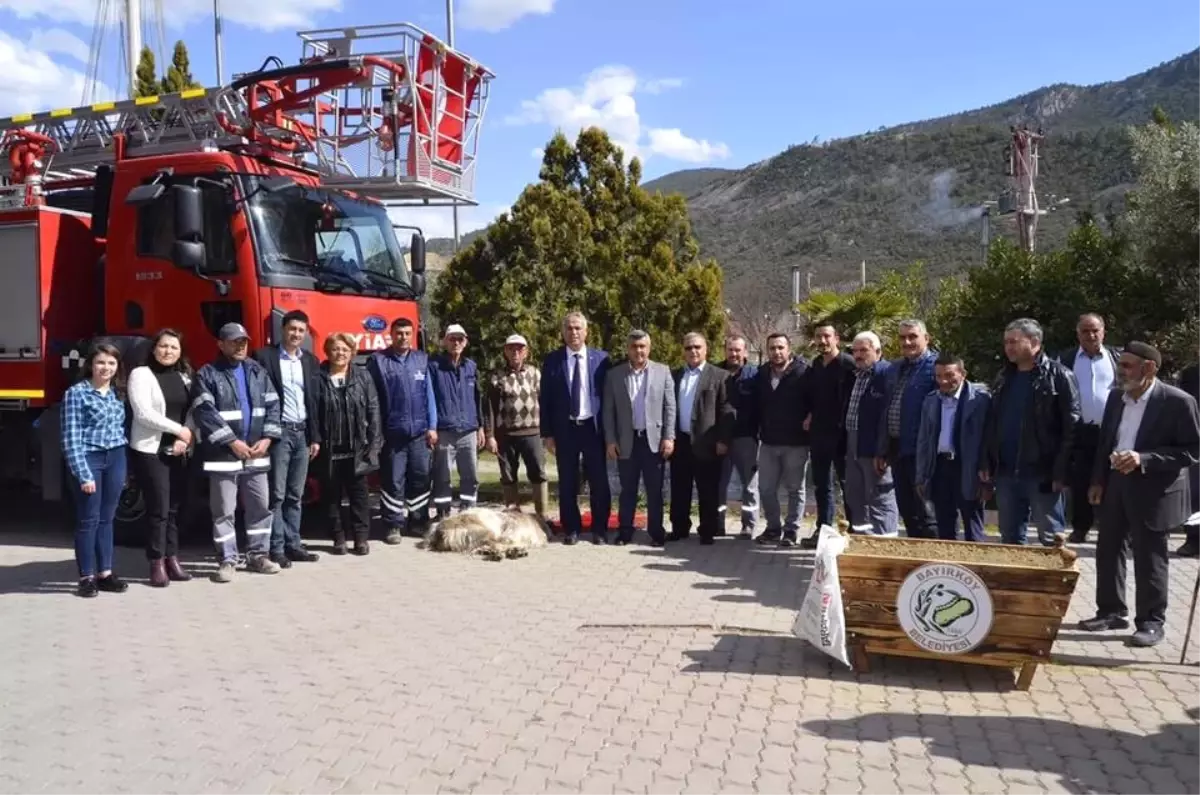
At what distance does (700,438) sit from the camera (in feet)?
25.5

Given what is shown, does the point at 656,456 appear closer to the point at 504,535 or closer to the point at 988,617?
the point at 504,535

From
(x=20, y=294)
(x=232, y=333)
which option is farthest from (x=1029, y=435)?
(x=20, y=294)

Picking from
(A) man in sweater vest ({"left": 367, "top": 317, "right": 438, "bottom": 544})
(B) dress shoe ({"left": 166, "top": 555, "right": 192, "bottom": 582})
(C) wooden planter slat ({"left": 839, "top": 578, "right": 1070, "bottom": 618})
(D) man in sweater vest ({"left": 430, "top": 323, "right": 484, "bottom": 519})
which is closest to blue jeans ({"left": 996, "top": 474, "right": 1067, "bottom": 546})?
(C) wooden planter slat ({"left": 839, "top": 578, "right": 1070, "bottom": 618})

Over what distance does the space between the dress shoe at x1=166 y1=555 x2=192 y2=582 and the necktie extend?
323cm

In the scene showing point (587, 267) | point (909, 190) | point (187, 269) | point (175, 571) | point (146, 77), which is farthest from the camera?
point (909, 190)

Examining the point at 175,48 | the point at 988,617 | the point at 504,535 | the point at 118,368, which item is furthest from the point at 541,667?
the point at 175,48

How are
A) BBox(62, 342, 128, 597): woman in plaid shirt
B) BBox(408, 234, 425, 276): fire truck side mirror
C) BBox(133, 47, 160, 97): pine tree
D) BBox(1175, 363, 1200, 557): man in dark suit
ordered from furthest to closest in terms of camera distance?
BBox(133, 47, 160, 97): pine tree, BBox(408, 234, 425, 276): fire truck side mirror, BBox(1175, 363, 1200, 557): man in dark suit, BBox(62, 342, 128, 597): woman in plaid shirt

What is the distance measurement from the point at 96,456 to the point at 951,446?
18.5 feet

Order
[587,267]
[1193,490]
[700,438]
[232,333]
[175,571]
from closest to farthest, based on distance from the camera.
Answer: [232,333] → [175,571] → [1193,490] → [700,438] → [587,267]

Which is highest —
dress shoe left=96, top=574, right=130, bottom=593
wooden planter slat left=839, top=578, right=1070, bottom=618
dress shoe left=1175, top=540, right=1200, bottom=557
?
wooden planter slat left=839, top=578, right=1070, bottom=618

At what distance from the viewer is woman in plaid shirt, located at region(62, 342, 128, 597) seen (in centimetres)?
607

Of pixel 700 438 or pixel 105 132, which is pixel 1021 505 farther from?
pixel 105 132

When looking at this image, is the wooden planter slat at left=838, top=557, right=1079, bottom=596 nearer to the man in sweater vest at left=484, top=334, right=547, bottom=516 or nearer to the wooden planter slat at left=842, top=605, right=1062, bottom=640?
the wooden planter slat at left=842, top=605, right=1062, bottom=640

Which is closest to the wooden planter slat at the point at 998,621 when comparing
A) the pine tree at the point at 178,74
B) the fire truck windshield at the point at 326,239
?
the fire truck windshield at the point at 326,239
